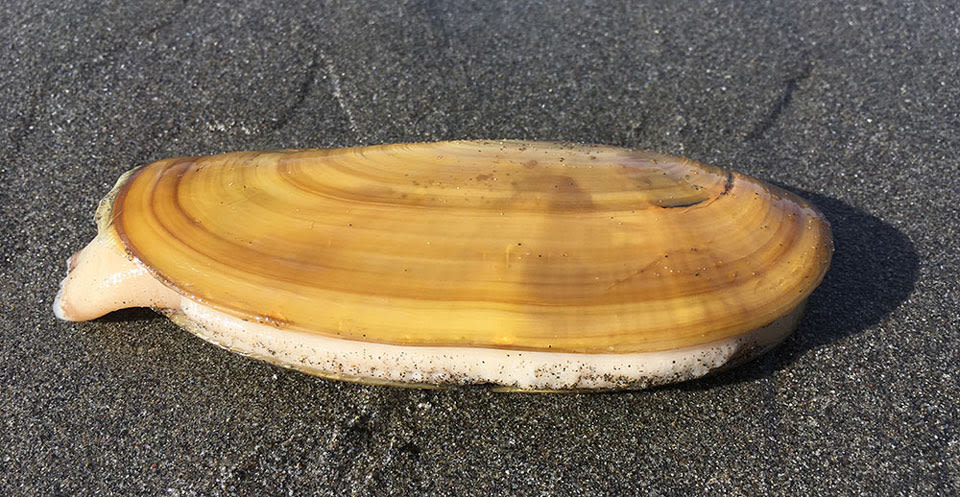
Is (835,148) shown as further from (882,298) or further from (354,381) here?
(354,381)

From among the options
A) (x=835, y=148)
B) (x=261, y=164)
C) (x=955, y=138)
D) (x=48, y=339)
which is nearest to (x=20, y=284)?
(x=48, y=339)

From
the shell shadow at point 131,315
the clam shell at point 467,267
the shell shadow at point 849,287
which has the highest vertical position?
the clam shell at point 467,267

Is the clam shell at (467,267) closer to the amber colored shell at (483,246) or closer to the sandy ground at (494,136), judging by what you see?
the amber colored shell at (483,246)

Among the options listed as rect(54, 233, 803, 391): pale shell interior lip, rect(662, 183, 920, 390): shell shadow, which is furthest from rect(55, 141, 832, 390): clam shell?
rect(662, 183, 920, 390): shell shadow

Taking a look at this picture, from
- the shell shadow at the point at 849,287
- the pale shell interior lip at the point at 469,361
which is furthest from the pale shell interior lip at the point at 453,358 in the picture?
the shell shadow at the point at 849,287

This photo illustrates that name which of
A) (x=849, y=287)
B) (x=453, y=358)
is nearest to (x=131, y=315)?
(x=453, y=358)

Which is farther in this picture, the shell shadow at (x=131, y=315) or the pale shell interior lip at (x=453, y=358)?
the shell shadow at (x=131, y=315)
